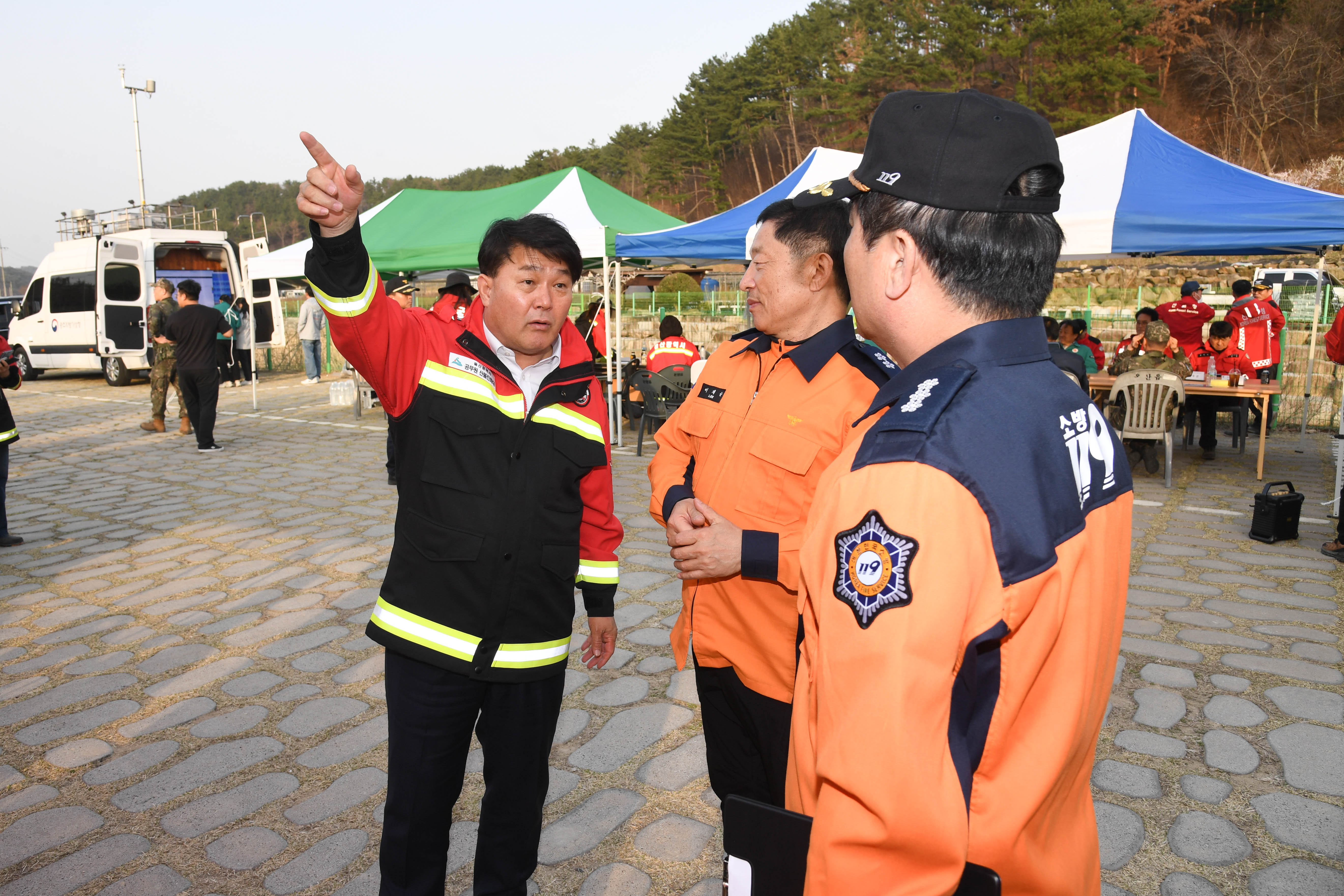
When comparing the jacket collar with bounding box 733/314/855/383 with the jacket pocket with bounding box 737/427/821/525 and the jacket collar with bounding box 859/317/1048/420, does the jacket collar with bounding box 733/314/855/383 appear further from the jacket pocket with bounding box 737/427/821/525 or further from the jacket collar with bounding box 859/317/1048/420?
the jacket collar with bounding box 859/317/1048/420

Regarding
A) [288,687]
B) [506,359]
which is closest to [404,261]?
[288,687]

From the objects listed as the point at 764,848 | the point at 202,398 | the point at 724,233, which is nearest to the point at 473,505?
the point at 764,848

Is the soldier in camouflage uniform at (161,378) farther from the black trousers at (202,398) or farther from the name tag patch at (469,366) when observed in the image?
the name tag patch at (469,366)

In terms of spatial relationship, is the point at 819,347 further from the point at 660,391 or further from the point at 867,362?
the point at 660,391

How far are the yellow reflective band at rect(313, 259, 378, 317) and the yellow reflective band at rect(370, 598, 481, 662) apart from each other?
760 mm

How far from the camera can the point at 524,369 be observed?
89.8 inches

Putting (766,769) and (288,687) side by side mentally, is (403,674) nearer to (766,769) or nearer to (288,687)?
(766,769)

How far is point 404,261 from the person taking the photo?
11.6m

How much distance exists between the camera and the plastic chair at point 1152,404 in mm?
8406

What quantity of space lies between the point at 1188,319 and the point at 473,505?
1090 centimetres

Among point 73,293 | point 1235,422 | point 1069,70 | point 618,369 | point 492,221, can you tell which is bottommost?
point 1235,422

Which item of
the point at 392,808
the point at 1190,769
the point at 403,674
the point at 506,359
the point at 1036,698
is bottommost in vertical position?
the point at 1190,769

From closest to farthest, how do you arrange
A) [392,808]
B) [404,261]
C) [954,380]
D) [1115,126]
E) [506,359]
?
[954,380]
[392,808]
[506,359]
[1115,126]
[404,261]

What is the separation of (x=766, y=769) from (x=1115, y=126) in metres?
9.23
